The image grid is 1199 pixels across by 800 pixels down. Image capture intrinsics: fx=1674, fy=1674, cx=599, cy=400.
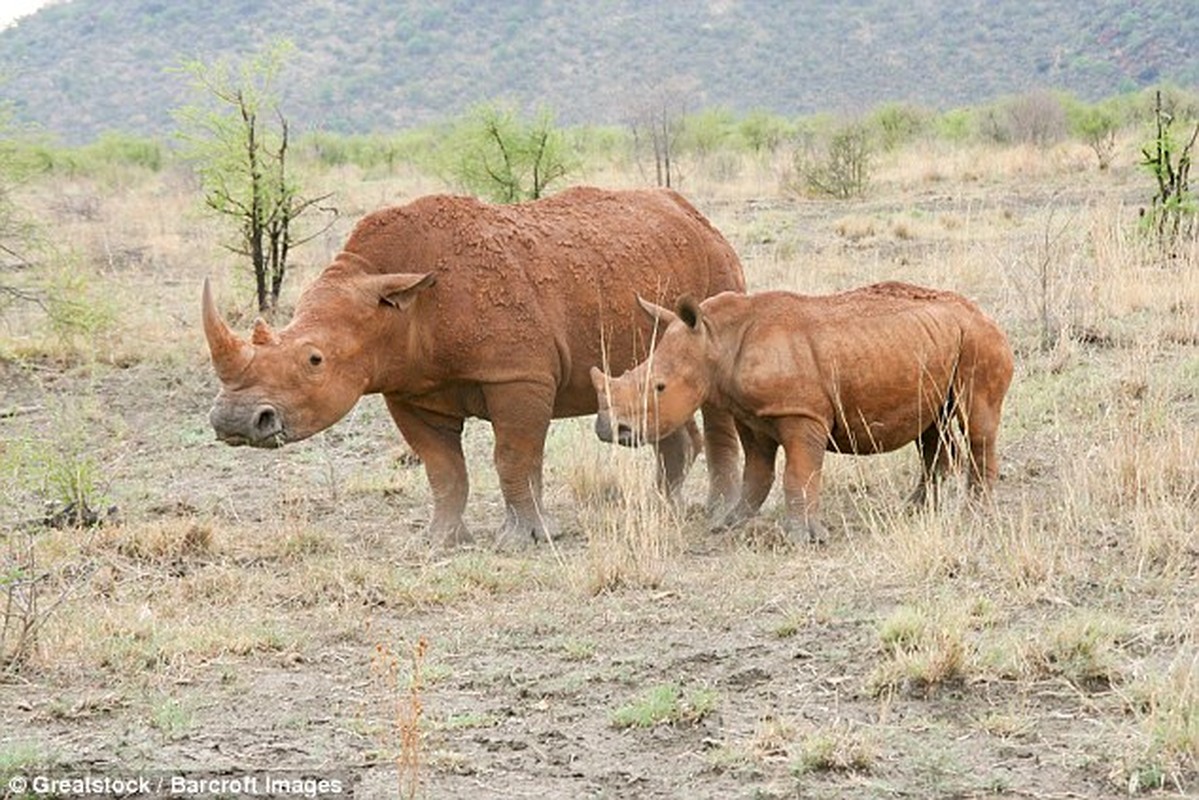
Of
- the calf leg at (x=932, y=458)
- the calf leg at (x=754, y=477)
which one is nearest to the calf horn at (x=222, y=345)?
the calf leg at (x=754, y=477)

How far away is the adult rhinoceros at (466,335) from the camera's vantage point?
8.04 meters

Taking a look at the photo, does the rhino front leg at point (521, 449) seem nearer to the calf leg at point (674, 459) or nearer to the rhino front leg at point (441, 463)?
the rhino front leg at point (441, 463)

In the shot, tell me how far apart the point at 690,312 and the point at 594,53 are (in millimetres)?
56537

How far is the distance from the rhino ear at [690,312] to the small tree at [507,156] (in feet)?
33.1

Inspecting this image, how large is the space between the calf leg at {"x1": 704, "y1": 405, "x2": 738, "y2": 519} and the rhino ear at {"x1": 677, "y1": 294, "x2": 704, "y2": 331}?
1.08 meters

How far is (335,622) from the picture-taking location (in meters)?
7.13

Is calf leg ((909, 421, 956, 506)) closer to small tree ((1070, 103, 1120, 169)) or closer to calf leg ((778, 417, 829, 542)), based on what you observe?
calf leg ((778, 417, 829, 542))

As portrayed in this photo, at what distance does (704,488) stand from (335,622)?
3458mm

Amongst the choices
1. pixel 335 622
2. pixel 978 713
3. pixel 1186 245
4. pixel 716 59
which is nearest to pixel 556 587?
pixel 335 622

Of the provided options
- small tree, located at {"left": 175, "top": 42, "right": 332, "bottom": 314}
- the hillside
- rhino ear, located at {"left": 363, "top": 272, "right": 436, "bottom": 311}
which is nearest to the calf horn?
rhino ear, located at {"left": 363, "top": 272, "right": 436, "bottom": 311}

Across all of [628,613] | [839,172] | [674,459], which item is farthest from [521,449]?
[839,172]

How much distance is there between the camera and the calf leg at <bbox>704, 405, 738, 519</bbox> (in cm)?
930

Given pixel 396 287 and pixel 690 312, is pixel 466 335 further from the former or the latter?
pixel 690 312

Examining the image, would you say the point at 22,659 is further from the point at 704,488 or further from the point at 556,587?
the point at 704,488
